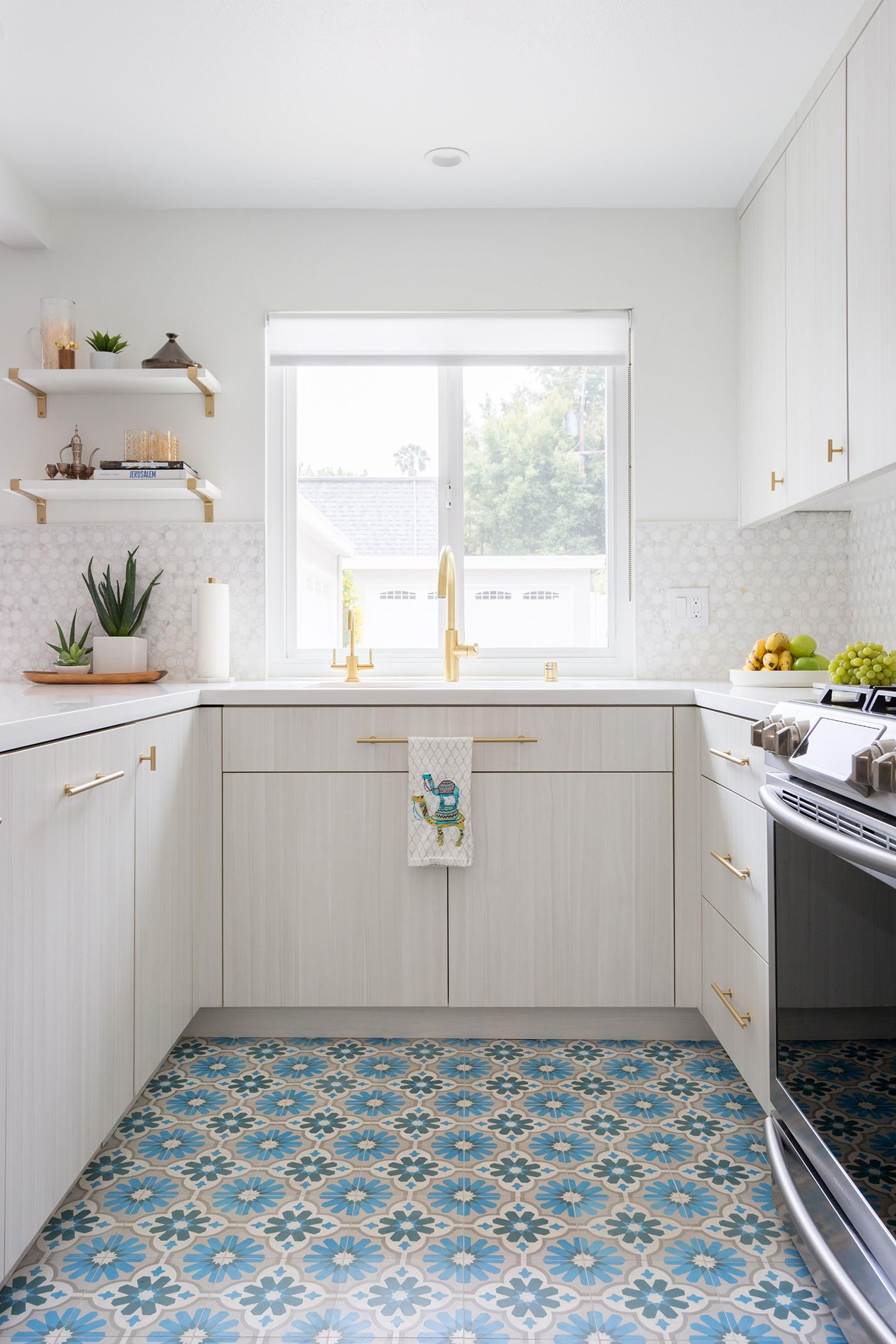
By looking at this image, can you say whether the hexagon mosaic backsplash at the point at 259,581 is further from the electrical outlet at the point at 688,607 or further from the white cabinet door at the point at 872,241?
the white cabinet door at the point at 872,241

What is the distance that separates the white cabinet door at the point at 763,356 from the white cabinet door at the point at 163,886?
1.70 m

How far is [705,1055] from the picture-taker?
7.18 ft

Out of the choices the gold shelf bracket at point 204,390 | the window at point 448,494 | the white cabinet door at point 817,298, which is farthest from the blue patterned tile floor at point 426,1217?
the gold shelf bracket at point 204,390

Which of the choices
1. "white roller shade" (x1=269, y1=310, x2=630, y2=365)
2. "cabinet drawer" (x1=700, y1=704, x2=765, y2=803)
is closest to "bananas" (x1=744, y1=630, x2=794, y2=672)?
"cabinet drawer" (x1=700, y1=704, x2=765, y2=803)

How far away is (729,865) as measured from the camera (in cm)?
192

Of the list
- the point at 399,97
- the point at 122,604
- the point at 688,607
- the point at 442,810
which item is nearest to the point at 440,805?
the point at 442,810

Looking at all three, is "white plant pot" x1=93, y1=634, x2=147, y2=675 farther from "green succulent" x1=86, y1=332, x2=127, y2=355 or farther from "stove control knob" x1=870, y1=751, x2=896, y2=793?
"stove control knob" x1=870, y1=751, x2=896, y2=793

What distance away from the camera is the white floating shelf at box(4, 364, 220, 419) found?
8.49 feet

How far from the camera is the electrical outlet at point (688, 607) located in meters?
2.78

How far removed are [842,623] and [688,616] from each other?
0.46 metres

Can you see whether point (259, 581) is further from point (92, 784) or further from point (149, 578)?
point (92, 784)

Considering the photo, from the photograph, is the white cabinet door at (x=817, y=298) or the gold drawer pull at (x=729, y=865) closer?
the gold drawer pull at (x=729, y=865)

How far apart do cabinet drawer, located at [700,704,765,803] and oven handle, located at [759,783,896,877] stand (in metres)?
0.19

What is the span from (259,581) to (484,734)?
3.25 feet
